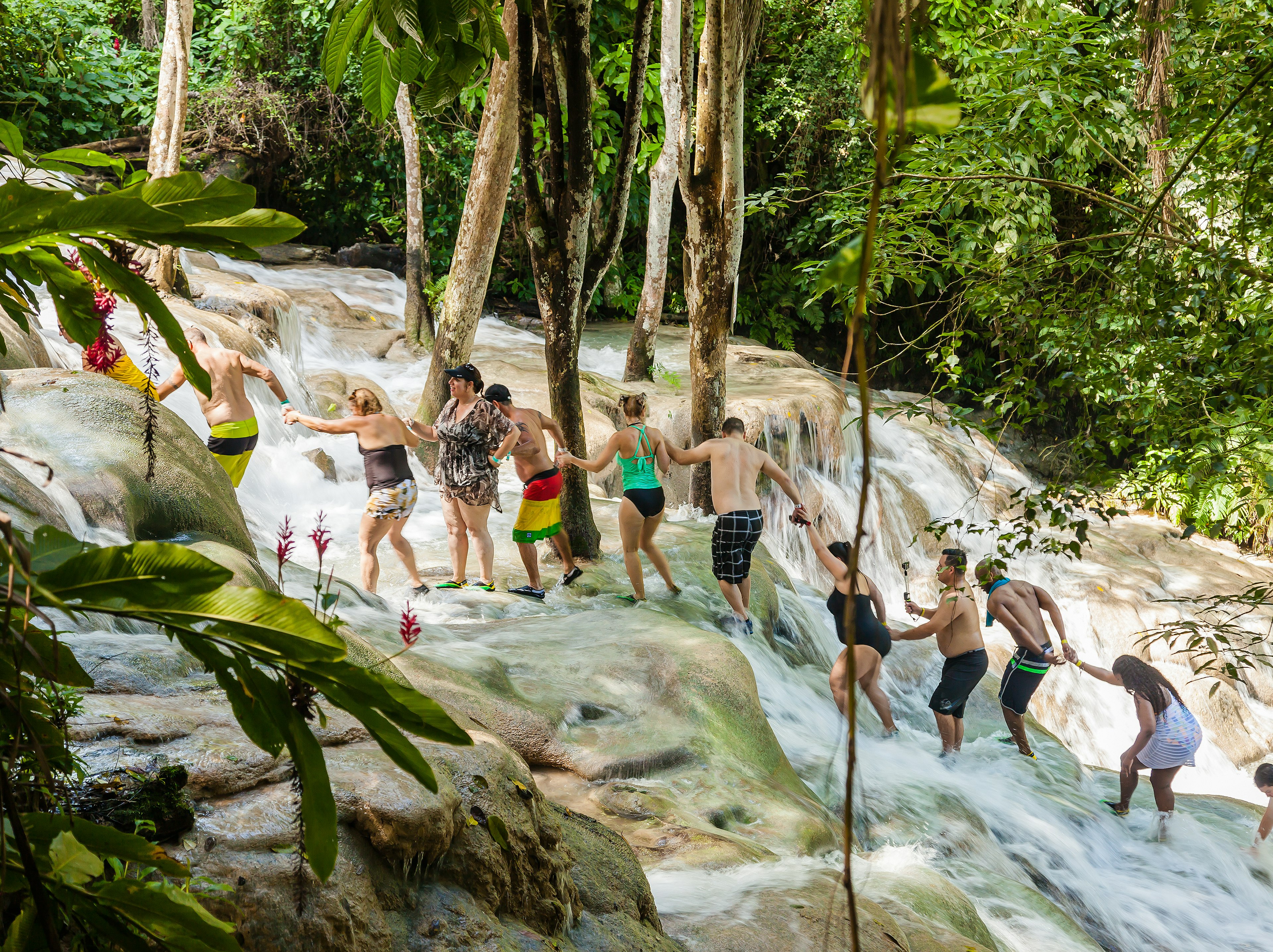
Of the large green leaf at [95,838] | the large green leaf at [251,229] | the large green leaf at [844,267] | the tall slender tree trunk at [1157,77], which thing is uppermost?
the tall slender tree trunk at [1157,77]

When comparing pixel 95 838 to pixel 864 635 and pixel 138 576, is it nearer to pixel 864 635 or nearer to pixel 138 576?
pixel 138 576

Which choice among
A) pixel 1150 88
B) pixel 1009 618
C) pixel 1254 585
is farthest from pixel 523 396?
pixel 1254 585

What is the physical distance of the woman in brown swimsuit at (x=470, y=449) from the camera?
24.4 ft

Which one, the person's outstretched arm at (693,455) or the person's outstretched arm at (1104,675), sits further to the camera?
the person's outstretched arm at (693,455)

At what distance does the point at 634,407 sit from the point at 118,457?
147 inches

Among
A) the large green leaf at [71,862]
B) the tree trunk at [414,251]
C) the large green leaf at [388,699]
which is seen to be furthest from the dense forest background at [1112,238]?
the tree trunk at [414,251]

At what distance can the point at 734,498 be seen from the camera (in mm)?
7914

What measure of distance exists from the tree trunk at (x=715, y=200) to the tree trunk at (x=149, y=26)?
12.5 m

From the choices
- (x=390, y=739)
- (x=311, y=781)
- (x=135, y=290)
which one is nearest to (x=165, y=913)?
(x=311, y=781)

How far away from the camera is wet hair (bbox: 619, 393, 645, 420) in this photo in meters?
7.80

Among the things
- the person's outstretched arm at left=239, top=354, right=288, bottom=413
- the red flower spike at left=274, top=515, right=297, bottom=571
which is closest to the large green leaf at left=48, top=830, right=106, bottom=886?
the red flower spike at left=274, top=515, right=297, bottom=571

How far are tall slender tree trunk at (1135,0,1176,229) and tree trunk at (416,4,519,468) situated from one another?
5.30m

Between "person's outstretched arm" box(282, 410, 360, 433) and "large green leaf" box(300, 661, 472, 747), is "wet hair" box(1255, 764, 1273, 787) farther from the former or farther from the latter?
"large green leaf" box(300, 661, 472, 747)

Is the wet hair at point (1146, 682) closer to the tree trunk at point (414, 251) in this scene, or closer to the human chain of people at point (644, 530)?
the human chain of people at point (644, 530)
